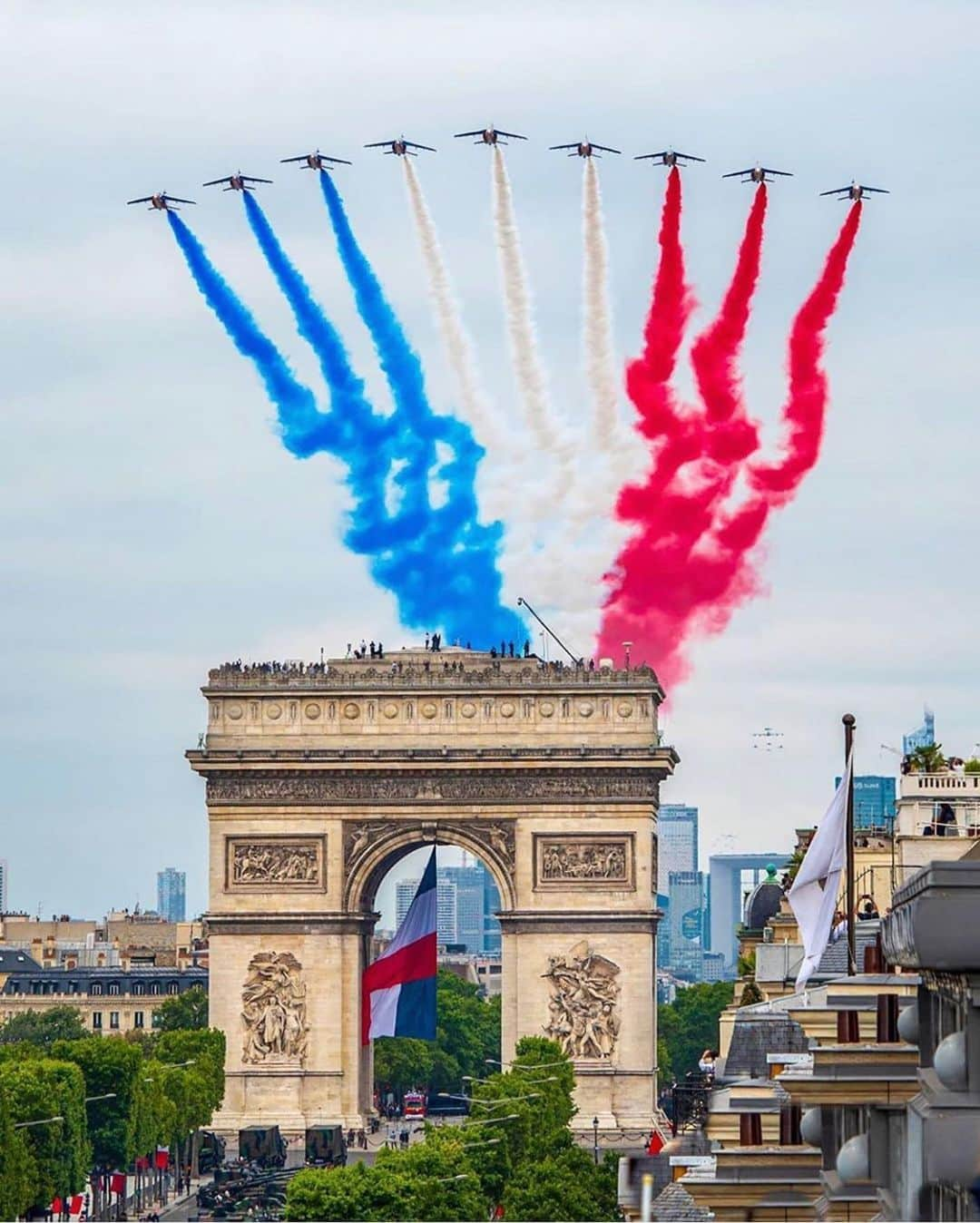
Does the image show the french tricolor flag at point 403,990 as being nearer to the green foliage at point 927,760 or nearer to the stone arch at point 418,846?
the stone arch at point 418,846

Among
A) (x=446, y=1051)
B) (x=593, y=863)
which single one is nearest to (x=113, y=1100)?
(x=593, y=863)

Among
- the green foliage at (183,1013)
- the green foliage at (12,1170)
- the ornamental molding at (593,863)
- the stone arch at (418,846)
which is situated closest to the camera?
the green foliage at (12,1170)

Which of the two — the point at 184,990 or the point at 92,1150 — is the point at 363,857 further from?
the point at 184,990

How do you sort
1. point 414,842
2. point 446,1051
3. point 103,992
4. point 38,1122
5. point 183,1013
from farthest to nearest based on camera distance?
point 446,1051
point 103,992
point 183,1013
point 414,842
point 38,1122

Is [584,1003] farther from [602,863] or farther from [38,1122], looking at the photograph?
[38,1122]

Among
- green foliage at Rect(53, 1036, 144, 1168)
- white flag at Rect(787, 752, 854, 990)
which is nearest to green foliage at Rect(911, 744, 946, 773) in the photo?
green foliage at Rect(53, 1036, 144, 1168)

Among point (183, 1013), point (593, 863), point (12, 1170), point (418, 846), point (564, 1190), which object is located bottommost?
point (564, 1190)

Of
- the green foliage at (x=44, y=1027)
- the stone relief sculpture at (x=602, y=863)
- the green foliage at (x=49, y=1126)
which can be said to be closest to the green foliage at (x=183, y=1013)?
the green foliage at (x=44, y=1027)
